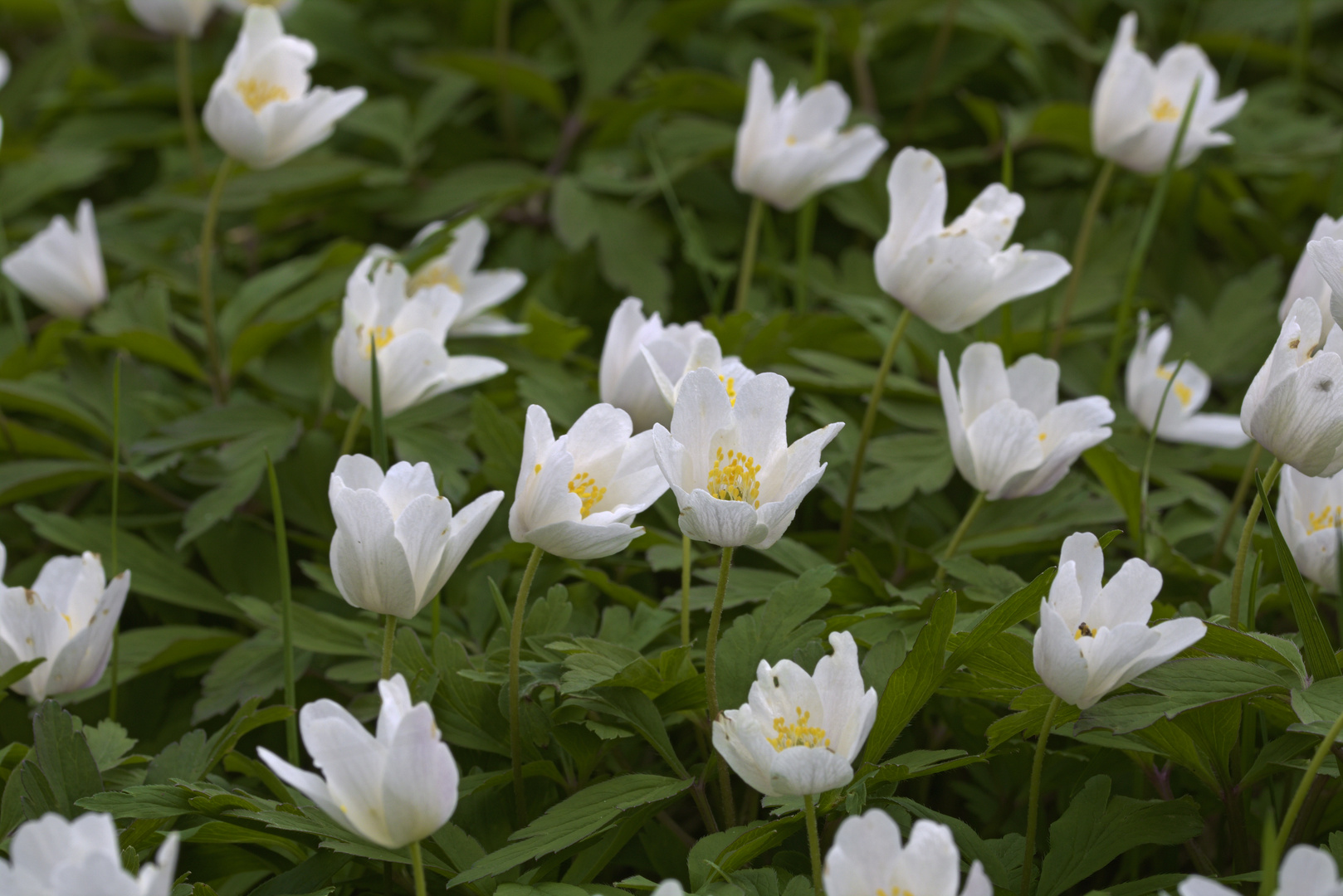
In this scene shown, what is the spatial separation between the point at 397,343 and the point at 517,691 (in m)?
0.57

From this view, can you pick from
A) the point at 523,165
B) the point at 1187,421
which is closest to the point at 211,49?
the point at 523,165

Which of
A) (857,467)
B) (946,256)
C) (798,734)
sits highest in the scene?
(946,256)

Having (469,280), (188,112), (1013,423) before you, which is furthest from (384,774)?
(188,112)

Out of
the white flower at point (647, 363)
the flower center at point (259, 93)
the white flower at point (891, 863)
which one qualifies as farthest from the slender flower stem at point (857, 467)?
the flower center at point (259, 93)

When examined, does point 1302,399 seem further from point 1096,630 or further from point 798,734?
point 798,734

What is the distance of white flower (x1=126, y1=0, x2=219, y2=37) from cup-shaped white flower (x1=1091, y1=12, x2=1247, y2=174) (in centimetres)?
185

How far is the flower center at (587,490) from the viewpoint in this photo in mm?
1300

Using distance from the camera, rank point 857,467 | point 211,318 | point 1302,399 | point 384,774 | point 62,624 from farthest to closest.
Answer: point 211,318
point 857,467
point 62,624
point 1302,399
point 384,774

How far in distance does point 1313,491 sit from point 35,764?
1557 millimetres

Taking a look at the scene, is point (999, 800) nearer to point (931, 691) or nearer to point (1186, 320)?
point (931, 691)

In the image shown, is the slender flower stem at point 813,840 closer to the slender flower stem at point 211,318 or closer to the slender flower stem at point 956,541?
the slender flower stem at point 956,541

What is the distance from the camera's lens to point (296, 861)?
4.35ft

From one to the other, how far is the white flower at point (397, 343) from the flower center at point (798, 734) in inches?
28.8

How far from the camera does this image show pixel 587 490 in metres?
1.31
